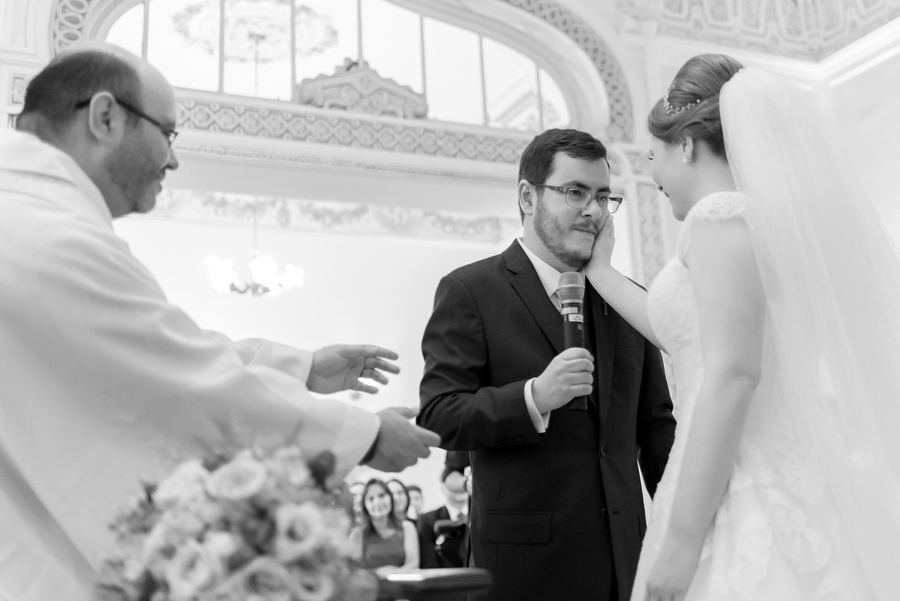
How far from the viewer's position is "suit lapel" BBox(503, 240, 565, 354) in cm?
280

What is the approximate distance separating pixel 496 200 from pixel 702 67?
4.41 meters

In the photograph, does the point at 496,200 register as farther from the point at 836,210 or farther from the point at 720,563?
the point at 720,563

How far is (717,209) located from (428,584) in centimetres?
141

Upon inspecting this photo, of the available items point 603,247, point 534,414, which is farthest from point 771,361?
point 603,247

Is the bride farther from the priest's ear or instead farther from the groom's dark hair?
the priest's ear

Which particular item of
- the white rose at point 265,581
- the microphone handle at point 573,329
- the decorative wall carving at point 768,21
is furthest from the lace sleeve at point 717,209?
the decorative wall carving at point 768,21

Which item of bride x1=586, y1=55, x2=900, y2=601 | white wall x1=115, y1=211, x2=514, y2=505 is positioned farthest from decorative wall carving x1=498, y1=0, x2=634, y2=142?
white wall x1=115, y1=211, x2=514, y2=505

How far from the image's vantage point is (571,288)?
255 cm

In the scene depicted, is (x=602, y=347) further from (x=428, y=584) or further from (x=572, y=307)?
(x=428, y=584)

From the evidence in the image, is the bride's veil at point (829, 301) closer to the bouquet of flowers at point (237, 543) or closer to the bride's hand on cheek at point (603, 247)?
the bride's hand on cheek at point (603, 247)

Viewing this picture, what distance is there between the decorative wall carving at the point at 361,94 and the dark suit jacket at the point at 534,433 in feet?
12.6

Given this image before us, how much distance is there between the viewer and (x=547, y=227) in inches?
115

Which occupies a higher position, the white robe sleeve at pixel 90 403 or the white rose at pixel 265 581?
the white robe sleeve at pixel 90 403

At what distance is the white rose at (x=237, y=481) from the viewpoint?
1.15 meters
